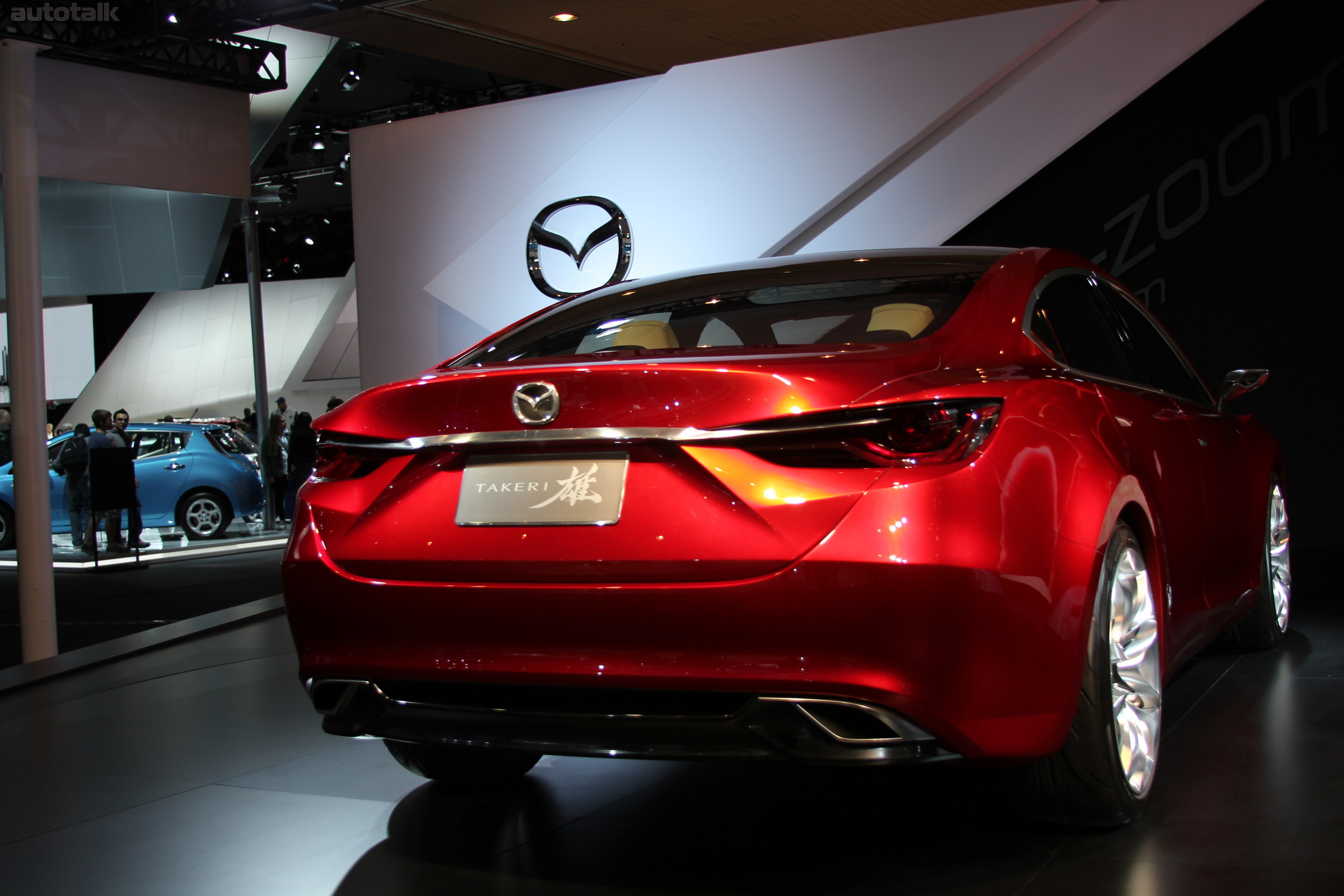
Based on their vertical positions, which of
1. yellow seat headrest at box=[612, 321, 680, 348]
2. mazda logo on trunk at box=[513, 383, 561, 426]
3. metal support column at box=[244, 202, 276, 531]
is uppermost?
yellow seat headrest at box=[612, 321, 680, 348]

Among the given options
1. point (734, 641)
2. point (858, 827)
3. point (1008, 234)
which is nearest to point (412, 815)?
point (858, 827)

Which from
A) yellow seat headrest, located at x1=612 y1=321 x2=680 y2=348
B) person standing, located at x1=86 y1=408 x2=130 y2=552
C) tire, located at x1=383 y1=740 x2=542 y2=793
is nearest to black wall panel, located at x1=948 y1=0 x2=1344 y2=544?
yellow seat headrest, located at x1=612 y1=321 x2=680 y2=348

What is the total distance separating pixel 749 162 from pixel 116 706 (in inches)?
222

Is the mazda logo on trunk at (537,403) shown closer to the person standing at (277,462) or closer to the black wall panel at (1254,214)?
the black wall panel at (1254,214)

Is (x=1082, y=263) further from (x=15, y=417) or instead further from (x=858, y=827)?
(x=15, y=417)

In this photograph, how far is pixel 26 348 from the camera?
19.6 feet

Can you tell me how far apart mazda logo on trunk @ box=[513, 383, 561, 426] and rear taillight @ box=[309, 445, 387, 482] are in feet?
1.03

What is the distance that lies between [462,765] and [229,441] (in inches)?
477

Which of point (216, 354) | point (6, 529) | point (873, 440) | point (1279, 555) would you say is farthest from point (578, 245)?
point (216, 354)

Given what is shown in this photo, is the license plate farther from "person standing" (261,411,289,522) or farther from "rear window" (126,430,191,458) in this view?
"person standing" (261,411,289,522)

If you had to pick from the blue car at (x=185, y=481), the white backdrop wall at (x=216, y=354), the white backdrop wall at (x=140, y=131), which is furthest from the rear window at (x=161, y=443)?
the white backdrop wall at (x=216, y=354)

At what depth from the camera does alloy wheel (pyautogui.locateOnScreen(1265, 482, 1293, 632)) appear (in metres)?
4.22

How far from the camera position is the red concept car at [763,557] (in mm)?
1971

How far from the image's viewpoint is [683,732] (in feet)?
6.72
